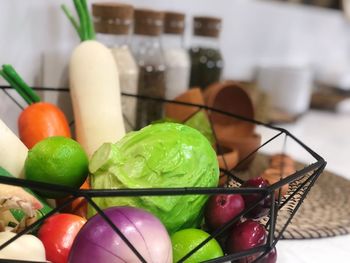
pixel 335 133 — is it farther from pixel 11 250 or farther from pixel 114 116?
pixel 11 250

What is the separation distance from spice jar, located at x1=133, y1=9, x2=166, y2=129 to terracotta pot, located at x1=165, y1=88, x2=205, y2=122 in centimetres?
5

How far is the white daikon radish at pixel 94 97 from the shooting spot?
1.86 feet

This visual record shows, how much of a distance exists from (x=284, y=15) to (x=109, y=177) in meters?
1.14

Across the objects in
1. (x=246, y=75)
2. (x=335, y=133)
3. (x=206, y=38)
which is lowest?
(x=335, y=133)

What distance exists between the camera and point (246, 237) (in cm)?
38

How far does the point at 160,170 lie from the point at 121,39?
0.41 m

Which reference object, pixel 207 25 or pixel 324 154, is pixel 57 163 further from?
pixel 324 154

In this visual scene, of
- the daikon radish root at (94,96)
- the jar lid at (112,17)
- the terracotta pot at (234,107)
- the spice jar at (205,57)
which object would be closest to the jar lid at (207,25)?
the spice jar at (205,57)

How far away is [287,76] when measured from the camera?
4.11 ft

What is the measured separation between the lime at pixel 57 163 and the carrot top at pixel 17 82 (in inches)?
6.6

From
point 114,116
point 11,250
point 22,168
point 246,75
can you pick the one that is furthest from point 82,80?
point 246,75

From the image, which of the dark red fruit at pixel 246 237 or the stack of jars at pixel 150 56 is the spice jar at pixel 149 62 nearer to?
the stack of jars at pixel 150 56

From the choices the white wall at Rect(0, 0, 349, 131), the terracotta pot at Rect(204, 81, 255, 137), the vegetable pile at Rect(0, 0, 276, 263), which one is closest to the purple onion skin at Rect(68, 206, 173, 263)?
the vegetable pile at Rect(0, 0, 276, 263)

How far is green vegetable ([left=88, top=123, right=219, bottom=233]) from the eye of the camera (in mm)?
374
